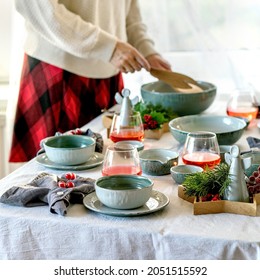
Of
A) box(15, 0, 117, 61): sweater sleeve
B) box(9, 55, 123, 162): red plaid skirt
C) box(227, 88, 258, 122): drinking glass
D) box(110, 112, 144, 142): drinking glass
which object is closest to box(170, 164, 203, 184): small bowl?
box(110, 112, 144, 142): drinking glass

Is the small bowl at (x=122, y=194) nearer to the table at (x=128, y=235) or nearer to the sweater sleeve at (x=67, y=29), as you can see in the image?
the table at (x=128, y=235)

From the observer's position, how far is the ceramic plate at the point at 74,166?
63.0 inches

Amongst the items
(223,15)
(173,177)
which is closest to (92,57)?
(173,177)

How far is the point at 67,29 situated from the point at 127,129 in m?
0.49

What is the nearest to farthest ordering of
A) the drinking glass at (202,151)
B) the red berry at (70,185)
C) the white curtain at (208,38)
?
the red berry at (70,185)
the drinking glass at (202,151)
the white curtain at (208,38)

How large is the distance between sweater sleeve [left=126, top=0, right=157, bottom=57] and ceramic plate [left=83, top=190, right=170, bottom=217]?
124cm

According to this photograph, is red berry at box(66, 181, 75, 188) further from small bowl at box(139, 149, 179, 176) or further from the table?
small bowl at box(139, 149, 179, 176)

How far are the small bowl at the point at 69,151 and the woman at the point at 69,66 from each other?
54 cm

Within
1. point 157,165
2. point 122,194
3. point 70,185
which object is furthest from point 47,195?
point 157,165

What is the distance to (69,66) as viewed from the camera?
2287 millimetres

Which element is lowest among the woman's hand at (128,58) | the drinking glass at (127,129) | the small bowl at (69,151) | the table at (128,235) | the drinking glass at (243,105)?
the table at (128,235)

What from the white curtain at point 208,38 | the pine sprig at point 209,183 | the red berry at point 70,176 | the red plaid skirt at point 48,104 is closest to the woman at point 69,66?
the red plaid skirt at point 48,104

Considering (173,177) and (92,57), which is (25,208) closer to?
(173,177)
